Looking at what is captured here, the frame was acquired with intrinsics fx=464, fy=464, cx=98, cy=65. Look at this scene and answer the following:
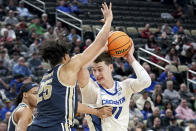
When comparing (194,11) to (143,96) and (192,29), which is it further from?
(143,96)

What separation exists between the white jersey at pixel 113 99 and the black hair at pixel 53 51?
0.82 meters

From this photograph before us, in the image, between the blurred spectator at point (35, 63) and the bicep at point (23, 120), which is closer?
the bicep at point (23, 120)

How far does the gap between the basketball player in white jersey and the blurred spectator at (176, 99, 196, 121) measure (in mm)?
7681

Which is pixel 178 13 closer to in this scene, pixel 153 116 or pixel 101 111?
pixel 153 116

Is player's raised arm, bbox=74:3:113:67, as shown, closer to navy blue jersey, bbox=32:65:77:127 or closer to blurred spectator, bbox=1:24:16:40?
navy blue jersey, bbox=32:65:77:127

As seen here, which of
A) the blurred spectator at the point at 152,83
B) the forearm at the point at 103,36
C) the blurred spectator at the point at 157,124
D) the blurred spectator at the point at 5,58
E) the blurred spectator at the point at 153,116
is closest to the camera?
the forearm at the point at 103,36

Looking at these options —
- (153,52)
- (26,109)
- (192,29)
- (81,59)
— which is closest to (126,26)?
(153,52)

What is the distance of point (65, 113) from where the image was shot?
4.71 m

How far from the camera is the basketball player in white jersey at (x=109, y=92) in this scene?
550 cm

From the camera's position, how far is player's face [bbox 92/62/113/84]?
559 cm

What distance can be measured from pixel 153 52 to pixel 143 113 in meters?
3.85

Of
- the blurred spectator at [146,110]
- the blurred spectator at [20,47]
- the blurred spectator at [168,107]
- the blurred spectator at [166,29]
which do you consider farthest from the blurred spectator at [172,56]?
the blurred spectator at [20,47]

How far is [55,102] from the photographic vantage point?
467cm

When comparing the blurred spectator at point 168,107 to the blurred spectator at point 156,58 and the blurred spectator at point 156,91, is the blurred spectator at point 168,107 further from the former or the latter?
the blurred spectator at point 156,58
